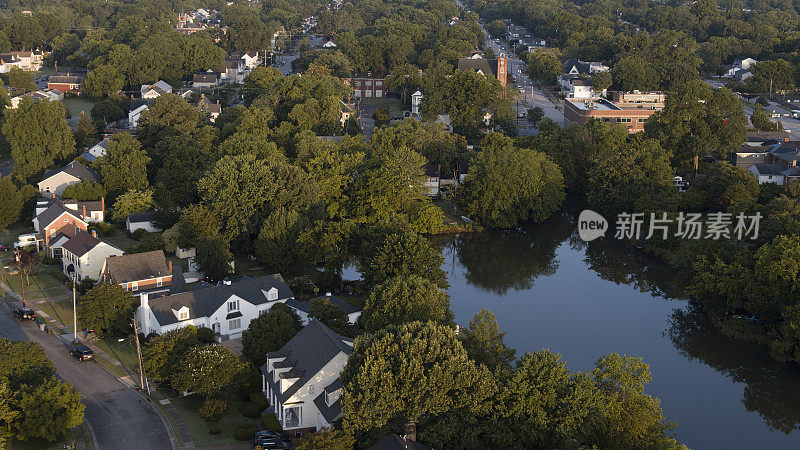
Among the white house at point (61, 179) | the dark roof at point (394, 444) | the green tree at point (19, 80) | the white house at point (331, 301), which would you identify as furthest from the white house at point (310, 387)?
the green tree at point (19, 80)

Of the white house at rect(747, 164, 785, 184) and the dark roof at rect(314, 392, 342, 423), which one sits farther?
the white house at rect(747, 164, 785, 184)

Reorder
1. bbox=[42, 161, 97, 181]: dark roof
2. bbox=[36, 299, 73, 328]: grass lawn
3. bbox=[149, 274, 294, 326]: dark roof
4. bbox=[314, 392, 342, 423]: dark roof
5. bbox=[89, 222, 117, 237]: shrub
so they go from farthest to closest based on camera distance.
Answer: bbox=[42, 161, 97, 181]: dark roof, bbox=[89, 222, 117, 237]: shrub, bbox=[36, 299, 73, 328]: grass lawn, bbox=[149, 274, 294, 326]: dark roof, bbox=[314, 392, 342, 423]: dark roof

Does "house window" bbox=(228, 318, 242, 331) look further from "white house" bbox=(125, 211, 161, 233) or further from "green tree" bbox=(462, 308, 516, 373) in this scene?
"white house" bbox=(125, 211, 161, 233)

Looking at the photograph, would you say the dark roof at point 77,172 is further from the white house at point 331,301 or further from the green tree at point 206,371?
the green tree at point 206,371

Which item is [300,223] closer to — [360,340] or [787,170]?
[360,340]

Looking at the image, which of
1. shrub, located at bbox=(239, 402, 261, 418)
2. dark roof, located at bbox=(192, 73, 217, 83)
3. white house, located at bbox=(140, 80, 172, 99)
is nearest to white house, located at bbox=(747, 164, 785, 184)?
shrub, located at bbox=(239, 402, 261, 418)

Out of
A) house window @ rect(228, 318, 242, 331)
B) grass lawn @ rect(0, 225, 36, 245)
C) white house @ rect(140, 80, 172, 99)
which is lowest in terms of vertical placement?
white house @ rect(140, 80, 172, 99)

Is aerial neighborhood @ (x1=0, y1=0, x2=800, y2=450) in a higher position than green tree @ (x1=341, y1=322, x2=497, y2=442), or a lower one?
lower
